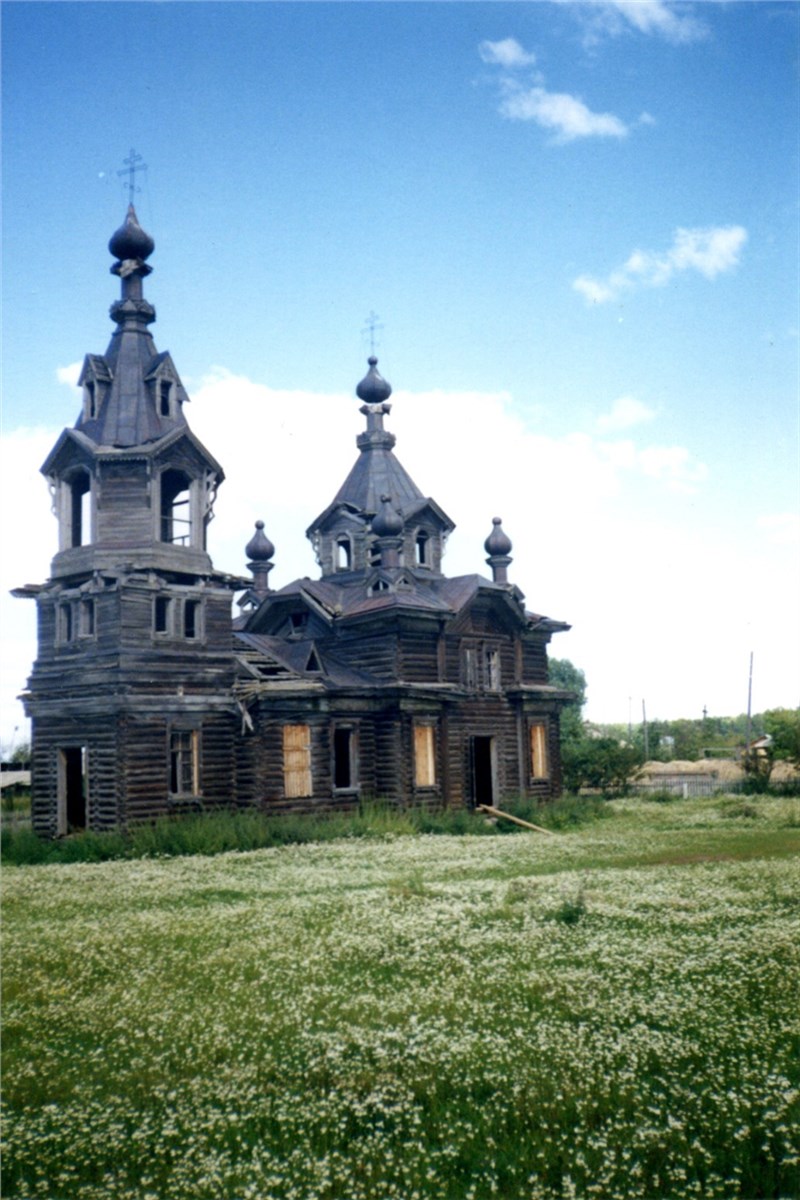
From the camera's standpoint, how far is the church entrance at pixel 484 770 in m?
38.5

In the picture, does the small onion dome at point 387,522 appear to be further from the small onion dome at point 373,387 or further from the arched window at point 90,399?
the arched window at point 90,399

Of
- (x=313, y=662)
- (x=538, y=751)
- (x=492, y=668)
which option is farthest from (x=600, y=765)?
(x=313, y=662)

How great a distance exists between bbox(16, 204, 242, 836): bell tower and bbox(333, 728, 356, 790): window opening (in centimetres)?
491

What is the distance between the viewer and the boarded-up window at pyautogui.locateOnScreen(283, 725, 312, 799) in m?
31.2

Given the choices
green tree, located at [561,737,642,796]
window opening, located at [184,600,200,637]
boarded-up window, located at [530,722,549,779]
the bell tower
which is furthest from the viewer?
green tree, located at [561,737,642,796]

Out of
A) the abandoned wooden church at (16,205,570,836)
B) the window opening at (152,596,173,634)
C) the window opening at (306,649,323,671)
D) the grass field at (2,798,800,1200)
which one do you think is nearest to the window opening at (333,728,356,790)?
the abandoned wooden church at (16,205,570,836)

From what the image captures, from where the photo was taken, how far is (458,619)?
121 ft

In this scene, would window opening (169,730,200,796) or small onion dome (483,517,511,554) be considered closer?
window opening (169,730,200,796)

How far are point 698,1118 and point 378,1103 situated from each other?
252cm

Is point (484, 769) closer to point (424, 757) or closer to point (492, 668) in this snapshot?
point (492, 668)

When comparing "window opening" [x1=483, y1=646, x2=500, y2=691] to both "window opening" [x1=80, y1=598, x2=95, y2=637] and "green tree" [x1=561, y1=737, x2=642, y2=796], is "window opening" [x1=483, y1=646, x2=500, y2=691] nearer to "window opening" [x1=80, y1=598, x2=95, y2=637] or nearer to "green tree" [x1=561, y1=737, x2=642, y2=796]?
"green tree" [x1=561, y1=737, x2=642, y2=796]

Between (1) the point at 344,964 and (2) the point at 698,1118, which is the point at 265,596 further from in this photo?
(2) the point at 698,1118

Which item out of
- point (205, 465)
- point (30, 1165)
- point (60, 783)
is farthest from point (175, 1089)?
point (205, 465)

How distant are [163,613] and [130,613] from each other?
1.39m
